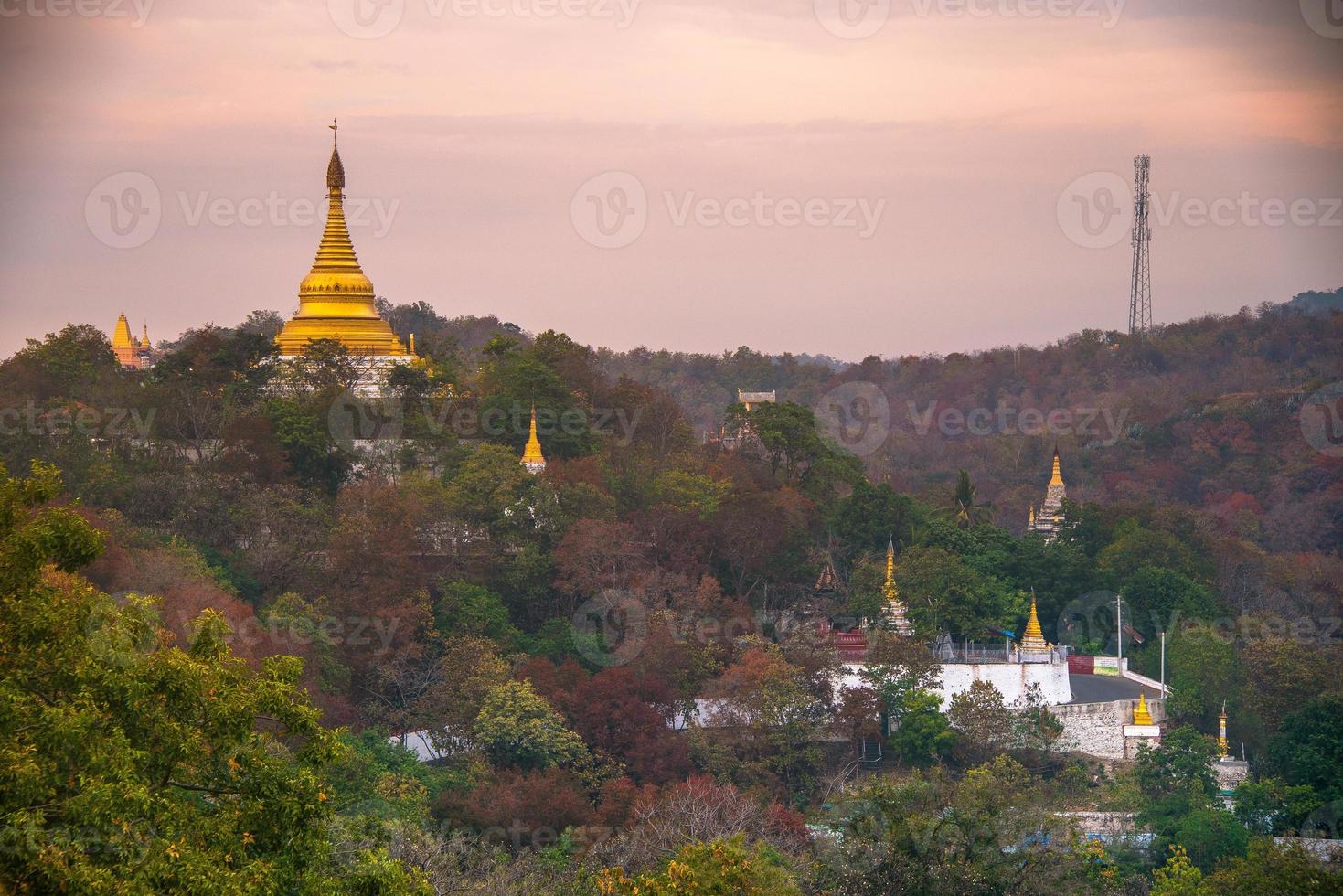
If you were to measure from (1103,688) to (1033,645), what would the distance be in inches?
91.4

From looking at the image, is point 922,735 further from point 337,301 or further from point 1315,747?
point 337,301

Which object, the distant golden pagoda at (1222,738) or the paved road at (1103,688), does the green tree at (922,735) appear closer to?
the paved road at (1103,688)

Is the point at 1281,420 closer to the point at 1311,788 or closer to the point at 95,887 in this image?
the point at 1311,788

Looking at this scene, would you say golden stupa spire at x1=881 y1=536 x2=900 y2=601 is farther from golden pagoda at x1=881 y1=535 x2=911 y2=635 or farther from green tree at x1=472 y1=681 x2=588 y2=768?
green tree at x1=472 y1=681 x2=588 y2=768

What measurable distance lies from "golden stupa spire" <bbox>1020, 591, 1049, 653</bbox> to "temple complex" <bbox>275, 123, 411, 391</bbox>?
1426 centimetres

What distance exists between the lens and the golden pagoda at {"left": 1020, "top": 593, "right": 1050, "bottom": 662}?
37781mm

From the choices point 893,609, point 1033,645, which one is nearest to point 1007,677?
point 1033,645

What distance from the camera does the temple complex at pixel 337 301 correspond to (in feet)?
152

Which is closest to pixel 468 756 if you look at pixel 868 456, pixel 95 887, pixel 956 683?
pixel 956 683

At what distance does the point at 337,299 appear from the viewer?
47.7 meters

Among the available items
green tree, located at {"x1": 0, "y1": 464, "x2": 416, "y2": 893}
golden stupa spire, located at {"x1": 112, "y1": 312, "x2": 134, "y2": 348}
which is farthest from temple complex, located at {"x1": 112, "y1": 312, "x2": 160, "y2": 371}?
green tree, located at {"x1": 0, "y1": 464, "x2": 416, "y2": 893}

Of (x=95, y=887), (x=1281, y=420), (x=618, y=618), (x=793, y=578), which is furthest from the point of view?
(x=1281, y=420)

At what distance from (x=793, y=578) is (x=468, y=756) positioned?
33.2ft

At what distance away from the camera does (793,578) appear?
40.4 meters
